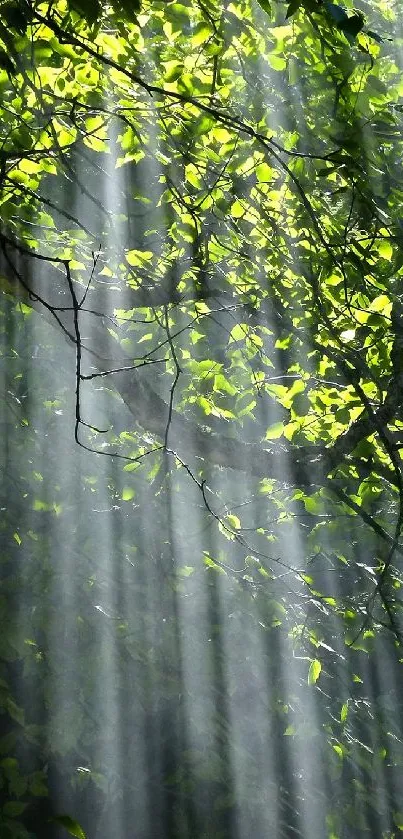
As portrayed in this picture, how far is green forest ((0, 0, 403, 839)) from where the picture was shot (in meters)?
2.50

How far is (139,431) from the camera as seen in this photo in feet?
10.9

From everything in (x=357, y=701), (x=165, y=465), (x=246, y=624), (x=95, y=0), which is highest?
(x=95, y=0)

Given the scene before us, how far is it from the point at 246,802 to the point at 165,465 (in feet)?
4.58

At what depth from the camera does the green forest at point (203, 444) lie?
2.50m

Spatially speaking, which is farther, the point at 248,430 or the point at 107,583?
the point at 248,430

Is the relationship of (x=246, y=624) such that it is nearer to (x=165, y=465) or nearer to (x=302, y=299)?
(x=165, y=465)

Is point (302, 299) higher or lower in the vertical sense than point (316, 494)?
higher

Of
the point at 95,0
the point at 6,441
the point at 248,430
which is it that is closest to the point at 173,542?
the point at 248,430

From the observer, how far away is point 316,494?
9.97ft

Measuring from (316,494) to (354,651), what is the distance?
0.89 metres

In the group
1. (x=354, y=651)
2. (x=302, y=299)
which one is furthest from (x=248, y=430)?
(x=354, y=651)

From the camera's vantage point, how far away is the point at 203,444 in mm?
2652

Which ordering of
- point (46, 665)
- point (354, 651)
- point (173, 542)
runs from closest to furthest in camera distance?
1. point (46, 665)
2. point (173, 542)
3. point (354, 651)

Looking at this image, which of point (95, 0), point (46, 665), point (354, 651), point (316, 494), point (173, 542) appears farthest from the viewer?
point (354, 651)
